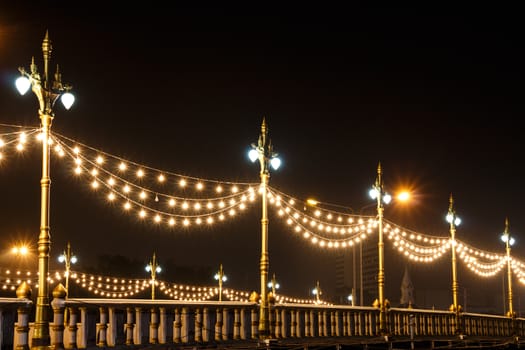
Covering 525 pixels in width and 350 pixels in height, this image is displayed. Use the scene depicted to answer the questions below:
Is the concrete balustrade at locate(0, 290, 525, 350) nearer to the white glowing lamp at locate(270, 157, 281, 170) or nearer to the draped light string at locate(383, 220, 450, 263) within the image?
the draped light string at locate(383, 220, 450, 263)

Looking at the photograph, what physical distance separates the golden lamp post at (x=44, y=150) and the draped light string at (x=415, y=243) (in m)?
20.3

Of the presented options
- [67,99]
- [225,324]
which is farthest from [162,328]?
[67,99]

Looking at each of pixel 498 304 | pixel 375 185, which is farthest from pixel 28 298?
pixel 498 304

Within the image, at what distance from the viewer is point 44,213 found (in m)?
17.9

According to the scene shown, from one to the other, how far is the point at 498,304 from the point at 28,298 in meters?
90.4

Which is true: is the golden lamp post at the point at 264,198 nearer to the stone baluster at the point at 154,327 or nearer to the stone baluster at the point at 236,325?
the stone baluster at the point at 236,325

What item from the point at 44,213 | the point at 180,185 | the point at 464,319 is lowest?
the point at 464,319

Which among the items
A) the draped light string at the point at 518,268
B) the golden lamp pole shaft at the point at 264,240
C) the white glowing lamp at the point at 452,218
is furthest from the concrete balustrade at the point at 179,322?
the draped light string at the point at 518,268

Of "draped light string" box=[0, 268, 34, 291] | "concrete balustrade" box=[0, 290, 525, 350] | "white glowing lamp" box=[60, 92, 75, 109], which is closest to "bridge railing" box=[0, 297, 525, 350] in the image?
"concrete balustrade" box=[0, 290, 525, 350]

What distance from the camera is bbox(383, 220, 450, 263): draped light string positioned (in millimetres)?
36594

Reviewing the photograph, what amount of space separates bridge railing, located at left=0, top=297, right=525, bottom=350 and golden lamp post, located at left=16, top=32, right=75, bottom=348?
0.88 feet

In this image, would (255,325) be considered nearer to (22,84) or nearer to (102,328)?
(102,328)

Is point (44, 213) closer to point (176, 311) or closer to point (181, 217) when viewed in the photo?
point (176, 311)

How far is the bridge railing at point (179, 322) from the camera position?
1764 cm
